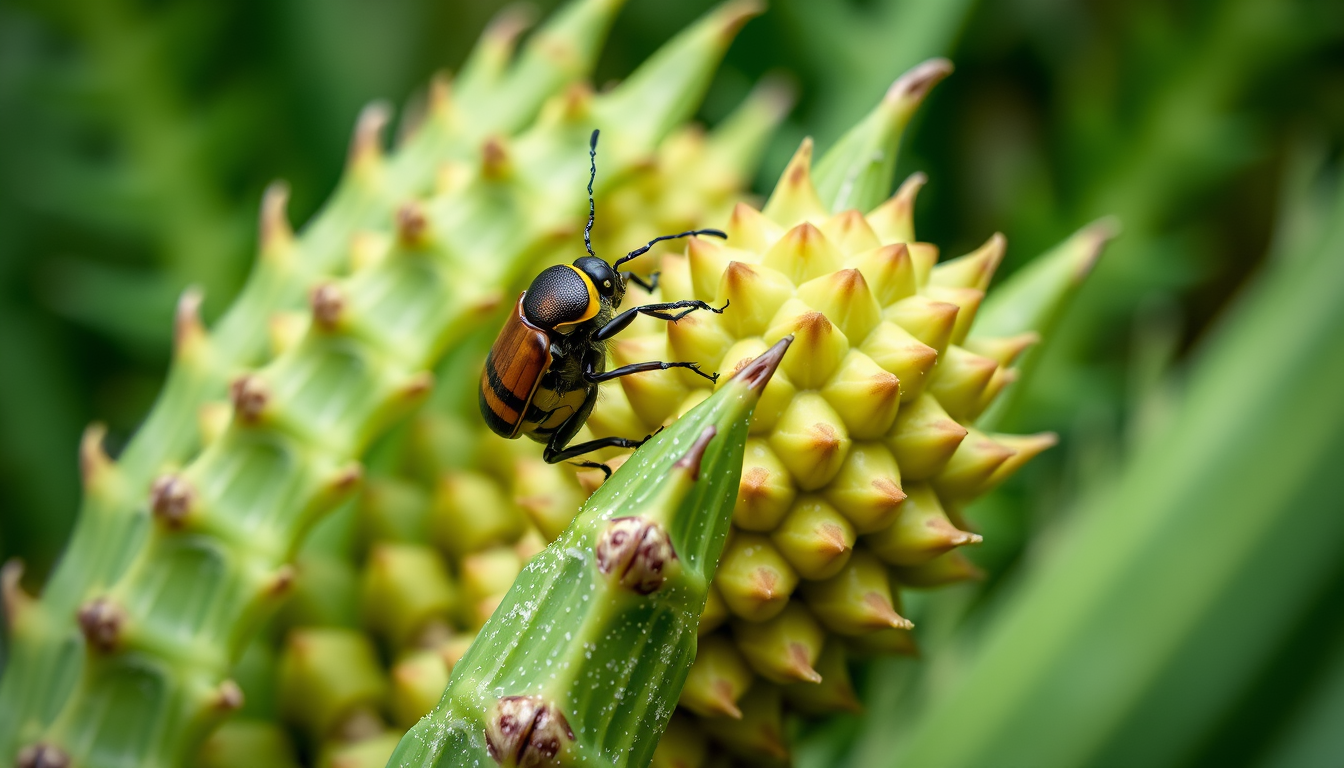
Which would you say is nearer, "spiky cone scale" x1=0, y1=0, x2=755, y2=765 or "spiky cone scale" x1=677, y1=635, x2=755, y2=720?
"spiky cone scale" x1=677, y1=635, x2=755, y2=720

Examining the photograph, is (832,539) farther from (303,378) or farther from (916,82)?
(303,378)

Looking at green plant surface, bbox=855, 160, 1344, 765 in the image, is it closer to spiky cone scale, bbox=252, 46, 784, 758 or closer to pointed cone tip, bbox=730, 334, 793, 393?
spiky cone scale, bbox=252, 46, 784, 758

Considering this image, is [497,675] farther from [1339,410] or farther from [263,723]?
[1339,410]

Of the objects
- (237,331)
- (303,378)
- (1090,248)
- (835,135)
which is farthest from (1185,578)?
(237,331)

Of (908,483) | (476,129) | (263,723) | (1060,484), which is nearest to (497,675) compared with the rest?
(908,483)

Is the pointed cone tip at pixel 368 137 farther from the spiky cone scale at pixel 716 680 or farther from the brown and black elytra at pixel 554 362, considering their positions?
the spiky cone scale at pixel 716 680

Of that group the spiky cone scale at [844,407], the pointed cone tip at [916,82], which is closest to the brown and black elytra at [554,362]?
the spiky cone scale at [844,407]

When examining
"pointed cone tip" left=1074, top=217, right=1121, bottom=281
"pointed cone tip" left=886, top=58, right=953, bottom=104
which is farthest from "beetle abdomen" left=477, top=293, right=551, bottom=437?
"pointed cone tip" left=1074, top=217, right=1121, bottom=281
